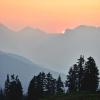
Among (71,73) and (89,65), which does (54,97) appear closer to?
(89,65)

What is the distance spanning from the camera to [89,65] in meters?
108

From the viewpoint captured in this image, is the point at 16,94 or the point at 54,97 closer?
the point at 54,97

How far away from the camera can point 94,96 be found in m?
78.4

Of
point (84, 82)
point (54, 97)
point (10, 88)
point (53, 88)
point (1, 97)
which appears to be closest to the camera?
point (54, 97)

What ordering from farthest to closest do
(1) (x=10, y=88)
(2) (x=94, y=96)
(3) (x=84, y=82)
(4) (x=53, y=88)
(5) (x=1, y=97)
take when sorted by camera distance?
(5) (x=1, y=97), (4) (x=53, y=88), (1) (x=10, y=88), (3) (x=84, y=82), (2) (x=94, y=96)

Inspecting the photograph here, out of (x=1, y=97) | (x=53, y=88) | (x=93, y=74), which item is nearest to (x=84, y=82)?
(x=93, y=74)

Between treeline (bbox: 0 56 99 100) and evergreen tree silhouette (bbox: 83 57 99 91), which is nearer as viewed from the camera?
evergreen tree silhouette (bbox: 83 57 99 91)

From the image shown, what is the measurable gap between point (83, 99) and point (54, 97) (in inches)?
492

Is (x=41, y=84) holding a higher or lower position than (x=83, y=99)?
higher

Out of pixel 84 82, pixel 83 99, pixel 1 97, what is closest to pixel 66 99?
pixel 83 99

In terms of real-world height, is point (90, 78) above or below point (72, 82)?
below

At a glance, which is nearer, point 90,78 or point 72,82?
point 90,78

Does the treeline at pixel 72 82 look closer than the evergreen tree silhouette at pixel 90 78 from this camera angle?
No

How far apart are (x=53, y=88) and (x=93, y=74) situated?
976 inches
